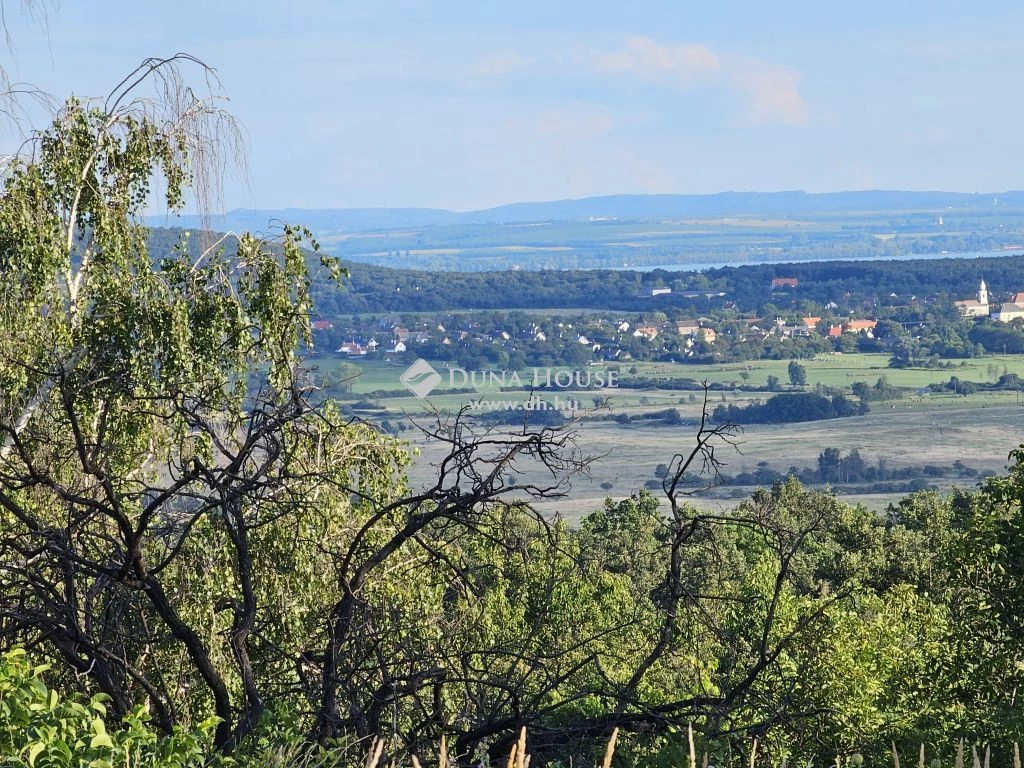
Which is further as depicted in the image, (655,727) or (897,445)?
(897,445)

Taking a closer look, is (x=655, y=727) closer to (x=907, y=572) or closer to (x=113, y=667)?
(x=113, y=667)

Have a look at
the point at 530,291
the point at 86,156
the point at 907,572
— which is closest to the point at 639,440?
the point at 530,291

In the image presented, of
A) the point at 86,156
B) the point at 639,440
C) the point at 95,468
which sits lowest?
the point at 639,440

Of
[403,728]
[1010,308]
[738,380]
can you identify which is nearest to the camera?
[403,728]

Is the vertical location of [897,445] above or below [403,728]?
below

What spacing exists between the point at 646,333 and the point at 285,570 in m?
171

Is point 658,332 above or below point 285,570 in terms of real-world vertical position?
below

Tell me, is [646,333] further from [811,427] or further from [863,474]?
[863,474]

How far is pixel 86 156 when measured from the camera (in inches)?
407

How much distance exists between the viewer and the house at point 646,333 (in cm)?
17650

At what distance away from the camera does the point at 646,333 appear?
179m

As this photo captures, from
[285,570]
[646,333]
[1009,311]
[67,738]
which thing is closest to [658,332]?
[646,333]

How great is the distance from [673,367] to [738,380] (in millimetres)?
11185

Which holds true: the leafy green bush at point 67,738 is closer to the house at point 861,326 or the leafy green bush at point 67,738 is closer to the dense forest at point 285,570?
the dense forest at point 285,570
